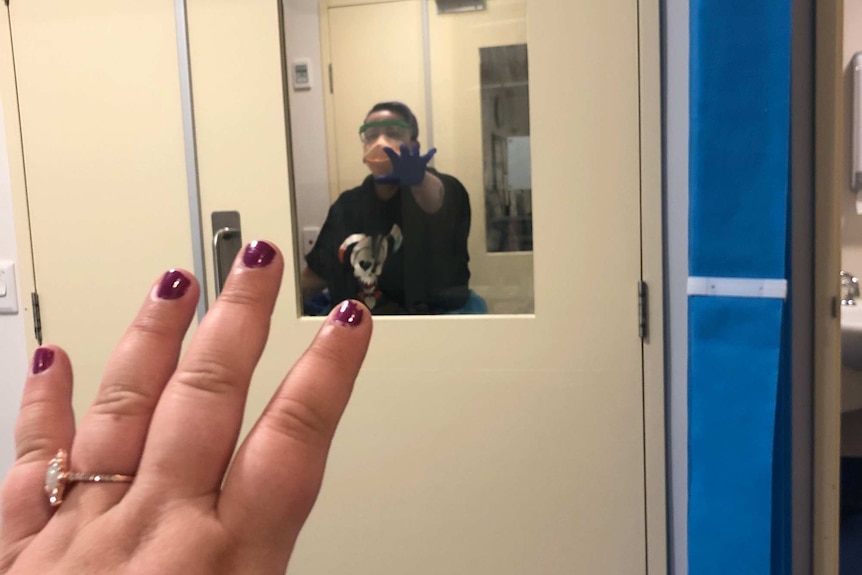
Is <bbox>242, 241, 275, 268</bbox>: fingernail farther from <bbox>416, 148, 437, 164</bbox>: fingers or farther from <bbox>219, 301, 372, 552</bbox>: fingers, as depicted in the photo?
<bbox>416, 148, 437, 164</bbox>: fingers

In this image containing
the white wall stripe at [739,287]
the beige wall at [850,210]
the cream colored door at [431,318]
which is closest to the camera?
the white wall stripe at [739,287]

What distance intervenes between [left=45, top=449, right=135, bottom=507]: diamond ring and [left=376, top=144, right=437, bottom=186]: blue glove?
2.96ft

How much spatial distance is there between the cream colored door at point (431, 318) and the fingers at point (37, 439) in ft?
2.56

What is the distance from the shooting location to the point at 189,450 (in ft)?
1.32

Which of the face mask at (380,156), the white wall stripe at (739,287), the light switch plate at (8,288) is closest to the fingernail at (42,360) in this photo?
the white wall stripe at (739,287)

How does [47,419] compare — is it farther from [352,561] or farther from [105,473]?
[352,561]

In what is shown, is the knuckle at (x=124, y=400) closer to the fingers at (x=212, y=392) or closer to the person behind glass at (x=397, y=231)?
the fingers at (x=212, y=392)

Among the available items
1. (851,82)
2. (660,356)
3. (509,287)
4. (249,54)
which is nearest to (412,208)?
(509,287)

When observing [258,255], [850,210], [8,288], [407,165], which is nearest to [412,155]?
[407,165]

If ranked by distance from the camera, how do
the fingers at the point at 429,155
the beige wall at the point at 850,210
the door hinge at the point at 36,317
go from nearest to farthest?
1. the fingers at the point at 429,155
2. the door hinge at the point at 36,317
3. the beige wall at the point at 850,210

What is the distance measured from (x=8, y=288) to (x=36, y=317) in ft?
0.44

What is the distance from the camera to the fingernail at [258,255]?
45 cm

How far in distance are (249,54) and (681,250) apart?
0.86m

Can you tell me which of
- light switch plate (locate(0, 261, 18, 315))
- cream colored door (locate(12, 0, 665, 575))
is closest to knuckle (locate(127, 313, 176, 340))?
cream colored door (locate(12, 0, 665, 575))
